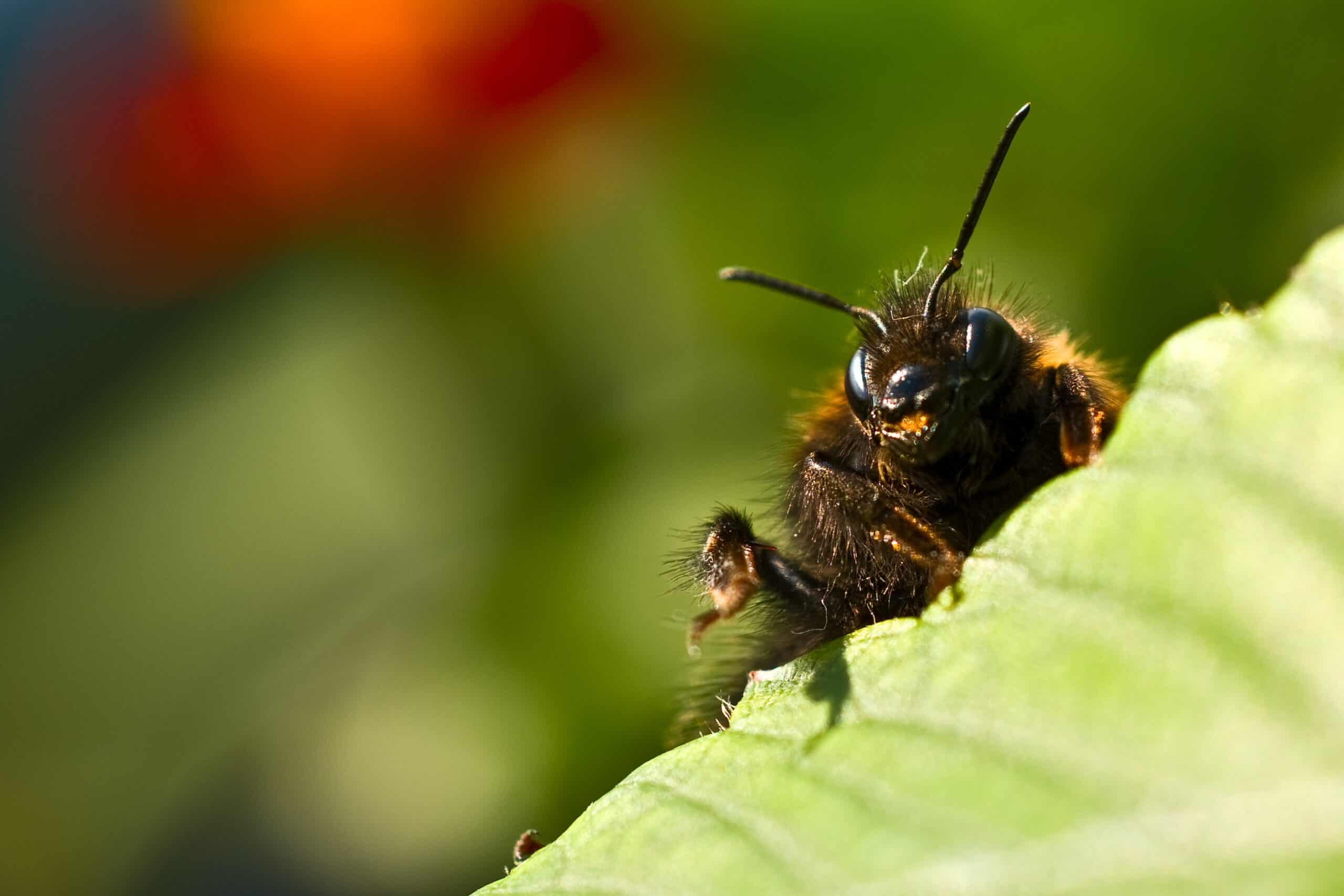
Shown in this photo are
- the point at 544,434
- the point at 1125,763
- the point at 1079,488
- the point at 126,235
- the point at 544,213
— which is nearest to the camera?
the point at 1125,763

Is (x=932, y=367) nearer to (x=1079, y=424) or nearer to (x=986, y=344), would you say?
(x=986, y=344)

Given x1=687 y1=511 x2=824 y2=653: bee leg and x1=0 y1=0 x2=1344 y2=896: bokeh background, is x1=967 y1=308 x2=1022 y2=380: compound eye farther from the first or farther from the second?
x1=0 y1=0 x2=1344 y2=896: bokeh background

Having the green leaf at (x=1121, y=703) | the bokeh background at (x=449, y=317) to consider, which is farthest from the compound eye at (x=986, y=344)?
the green leaf at (x=1121, y=703)

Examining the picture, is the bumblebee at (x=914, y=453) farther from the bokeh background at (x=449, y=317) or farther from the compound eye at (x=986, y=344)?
the bokeh background at (x=449, y=317)

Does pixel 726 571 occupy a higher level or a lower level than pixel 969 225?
lower

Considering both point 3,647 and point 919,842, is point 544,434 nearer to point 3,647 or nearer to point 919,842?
point 3,647

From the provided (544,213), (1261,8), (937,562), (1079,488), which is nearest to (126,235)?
(544,213)

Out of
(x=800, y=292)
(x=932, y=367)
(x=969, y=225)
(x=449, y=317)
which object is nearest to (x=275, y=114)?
(x=449, y=317)
